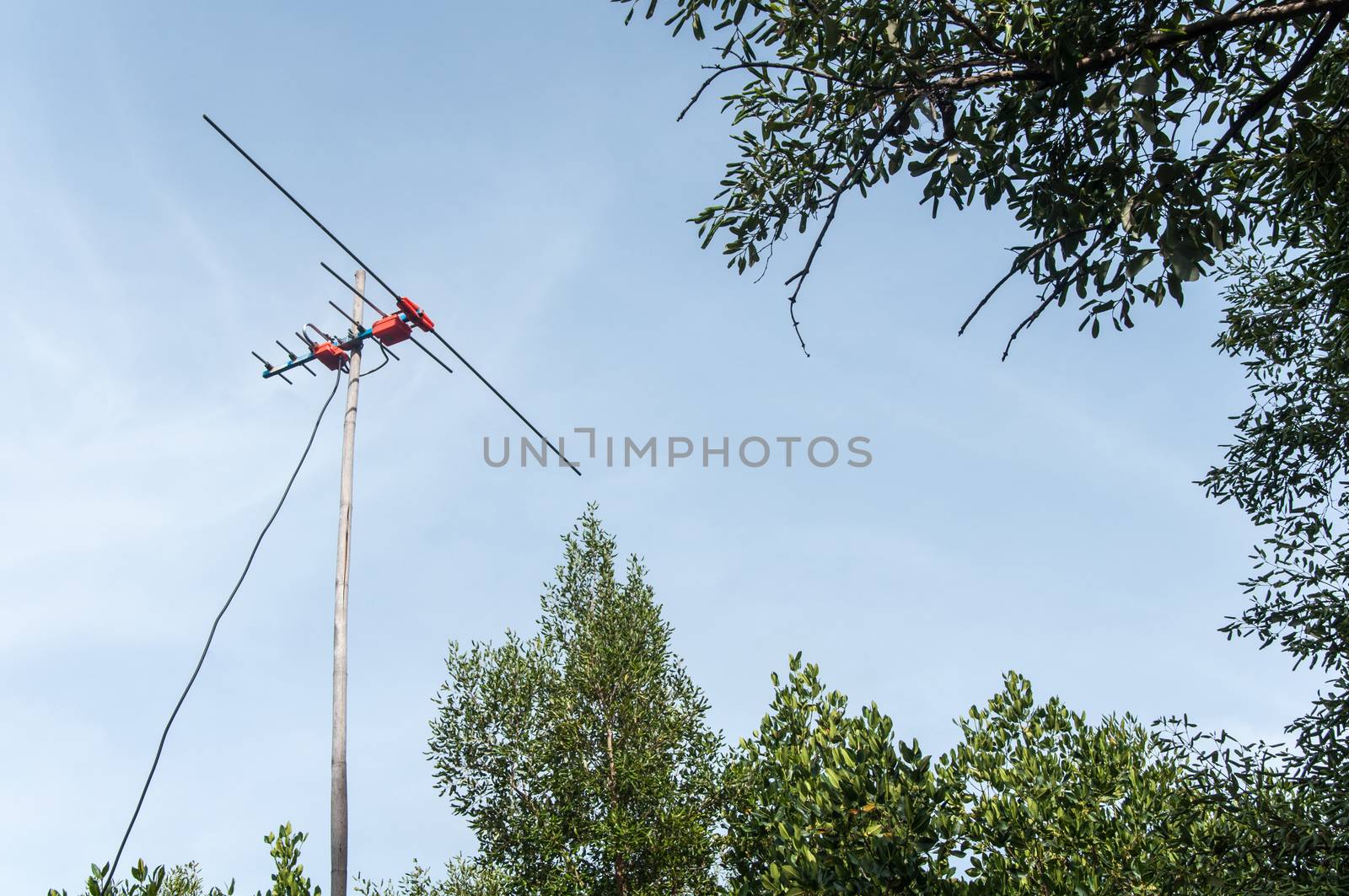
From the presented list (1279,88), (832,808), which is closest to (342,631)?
(832,808)

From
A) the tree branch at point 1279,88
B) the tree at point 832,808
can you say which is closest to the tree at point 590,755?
the tree at point 832,808

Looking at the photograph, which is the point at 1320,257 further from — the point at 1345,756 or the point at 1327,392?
the point at 1345,756

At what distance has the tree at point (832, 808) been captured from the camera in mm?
13633

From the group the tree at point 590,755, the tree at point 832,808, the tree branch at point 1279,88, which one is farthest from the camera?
the tree at point 590,755

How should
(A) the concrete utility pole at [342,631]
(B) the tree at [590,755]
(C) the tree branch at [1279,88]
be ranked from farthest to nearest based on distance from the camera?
1. (B) the tree at [590,755]
2. (A) the concrete utility pole at [342,631]
3. (C) the tree branch at [1279,88]

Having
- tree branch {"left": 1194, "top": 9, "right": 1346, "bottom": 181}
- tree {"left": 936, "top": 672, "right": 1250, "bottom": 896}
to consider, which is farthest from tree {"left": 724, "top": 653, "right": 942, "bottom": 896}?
tree branch {"left": 1194, "top": 9, "right": 1346, "bottom": 181}

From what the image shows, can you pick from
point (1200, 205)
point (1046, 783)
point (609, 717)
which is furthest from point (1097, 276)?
point (609, 717)

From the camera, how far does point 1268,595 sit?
564 inches

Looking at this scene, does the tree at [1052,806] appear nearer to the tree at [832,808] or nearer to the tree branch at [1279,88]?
the tree at [832,808]

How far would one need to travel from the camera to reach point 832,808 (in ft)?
45.9

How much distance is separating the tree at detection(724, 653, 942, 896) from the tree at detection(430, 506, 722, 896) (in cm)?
463

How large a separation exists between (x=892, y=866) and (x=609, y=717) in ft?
32.3

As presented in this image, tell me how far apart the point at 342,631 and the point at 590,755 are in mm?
10655

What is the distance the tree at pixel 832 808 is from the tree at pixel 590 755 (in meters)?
4.63
